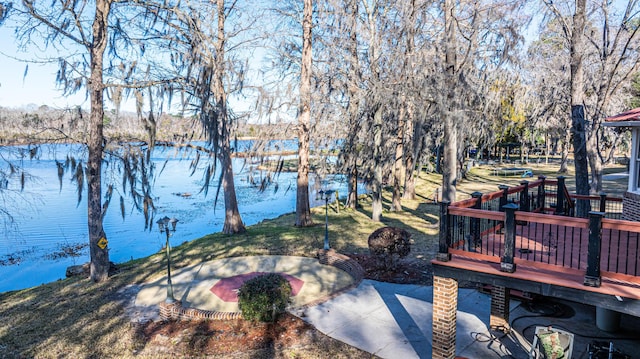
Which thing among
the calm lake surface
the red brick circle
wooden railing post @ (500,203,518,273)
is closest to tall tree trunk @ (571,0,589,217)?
wooden railing post @ (500,203,518,273)

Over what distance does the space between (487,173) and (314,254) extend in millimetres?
28892

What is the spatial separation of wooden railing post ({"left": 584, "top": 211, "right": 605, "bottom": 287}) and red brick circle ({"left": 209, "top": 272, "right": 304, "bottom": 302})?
664cm

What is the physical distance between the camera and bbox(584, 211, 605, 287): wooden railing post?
5.23 metres

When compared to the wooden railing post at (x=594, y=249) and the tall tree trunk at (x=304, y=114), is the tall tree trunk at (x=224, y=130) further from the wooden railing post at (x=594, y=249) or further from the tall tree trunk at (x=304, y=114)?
the wooden railing post at (x=594, y=249)

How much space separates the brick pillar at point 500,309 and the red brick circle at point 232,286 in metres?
4.65

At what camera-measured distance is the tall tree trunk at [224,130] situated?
47.6 feet

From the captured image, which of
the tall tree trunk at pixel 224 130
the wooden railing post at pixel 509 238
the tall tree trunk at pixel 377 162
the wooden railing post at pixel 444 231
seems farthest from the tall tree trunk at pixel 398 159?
the wooden railing post at pixel 509 238

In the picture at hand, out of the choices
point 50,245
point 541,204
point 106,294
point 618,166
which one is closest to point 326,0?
point 541,204

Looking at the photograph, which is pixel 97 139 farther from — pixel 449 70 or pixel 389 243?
pixel 449 70

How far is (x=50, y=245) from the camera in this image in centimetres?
2180

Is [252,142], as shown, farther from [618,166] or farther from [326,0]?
[618,166]

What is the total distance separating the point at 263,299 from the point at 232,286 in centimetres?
320

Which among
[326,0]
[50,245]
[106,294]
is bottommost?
[50,245]

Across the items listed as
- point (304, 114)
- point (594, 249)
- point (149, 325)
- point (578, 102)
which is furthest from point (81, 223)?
point (594, 249)
